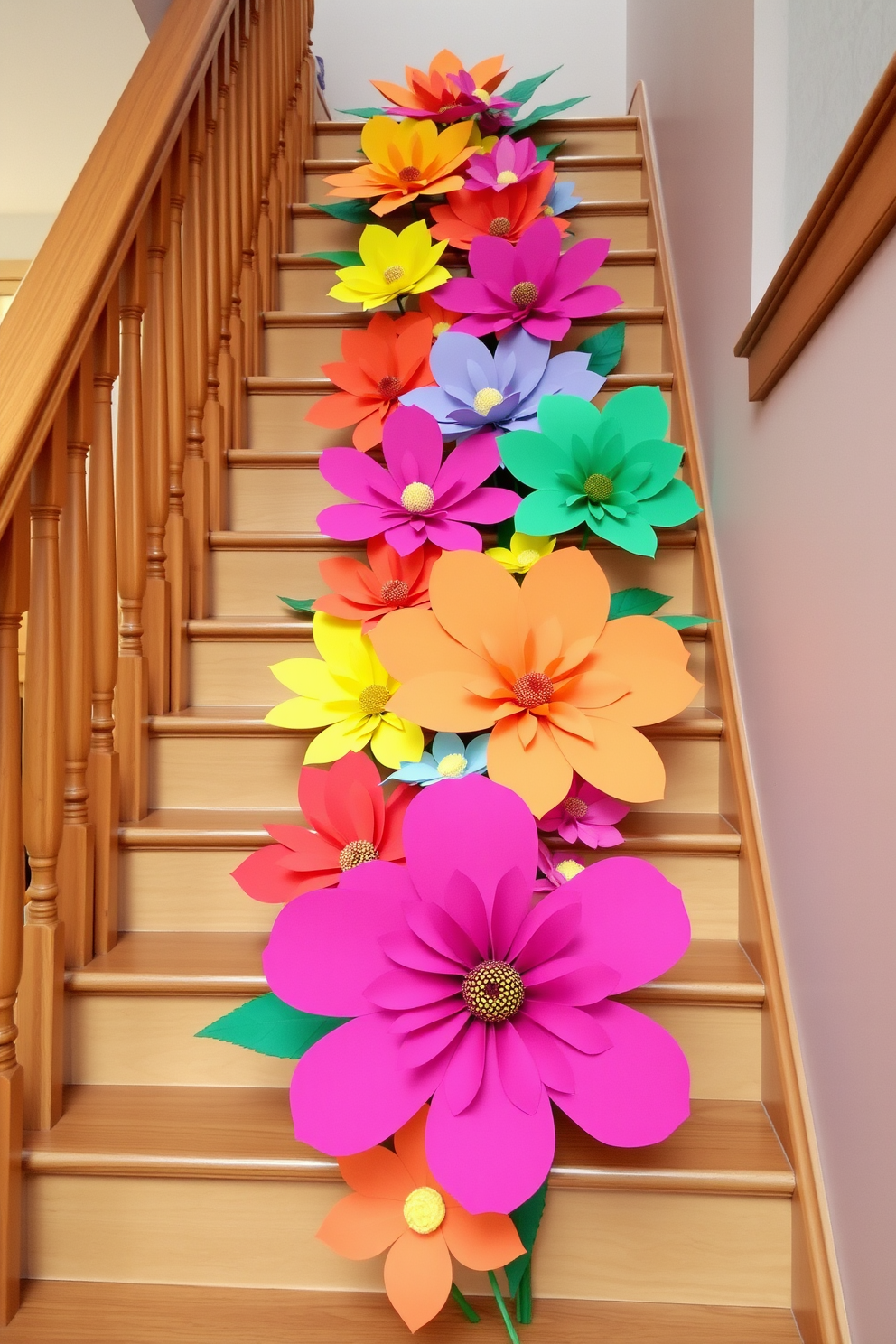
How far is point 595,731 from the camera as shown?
124 centimetres

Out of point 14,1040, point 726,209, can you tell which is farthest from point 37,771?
point 726,209

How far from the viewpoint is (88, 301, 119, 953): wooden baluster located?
1.39 metres

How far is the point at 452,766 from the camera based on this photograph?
4.24 feet

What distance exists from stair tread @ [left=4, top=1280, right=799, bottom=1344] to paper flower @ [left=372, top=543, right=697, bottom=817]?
59 cm

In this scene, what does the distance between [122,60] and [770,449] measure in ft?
7.38

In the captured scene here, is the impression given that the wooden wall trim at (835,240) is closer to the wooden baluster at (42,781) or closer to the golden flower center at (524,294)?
the golden flower center at (524,294)

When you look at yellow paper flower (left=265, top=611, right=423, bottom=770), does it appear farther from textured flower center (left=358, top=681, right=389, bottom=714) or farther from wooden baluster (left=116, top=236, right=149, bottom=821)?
wooden baluster (left=116, top=236, right=149, bottom=821)

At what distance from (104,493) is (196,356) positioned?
0.55 meters

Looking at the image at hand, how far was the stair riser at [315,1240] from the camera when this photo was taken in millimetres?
1108

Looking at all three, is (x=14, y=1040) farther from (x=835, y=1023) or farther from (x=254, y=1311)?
(x=835, y=1023)

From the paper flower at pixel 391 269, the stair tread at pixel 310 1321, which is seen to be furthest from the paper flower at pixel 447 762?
the paper flower at pixel 391 269

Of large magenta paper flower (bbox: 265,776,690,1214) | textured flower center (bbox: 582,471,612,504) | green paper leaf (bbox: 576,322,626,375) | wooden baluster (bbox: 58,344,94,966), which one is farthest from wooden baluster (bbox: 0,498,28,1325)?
green paper leaf (bbox: 576,322,626,375)

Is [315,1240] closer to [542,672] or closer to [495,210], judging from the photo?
[542,672]

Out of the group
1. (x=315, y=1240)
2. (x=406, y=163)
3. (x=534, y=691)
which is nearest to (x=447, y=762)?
(x=534, y=691)
